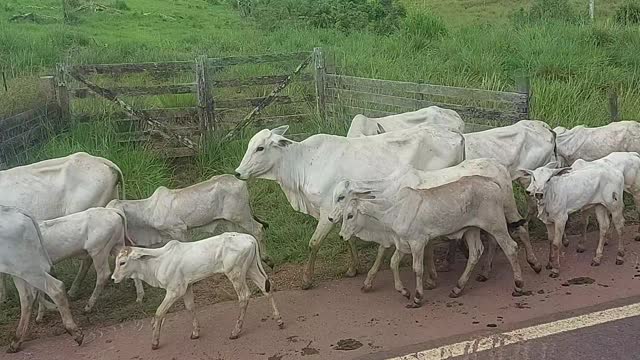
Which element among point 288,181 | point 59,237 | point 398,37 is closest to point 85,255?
point 59,237

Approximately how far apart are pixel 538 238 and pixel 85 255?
13.7ft

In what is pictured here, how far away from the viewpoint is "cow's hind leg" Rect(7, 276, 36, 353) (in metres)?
5.66

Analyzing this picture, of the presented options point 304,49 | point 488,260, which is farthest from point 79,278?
point 304,49

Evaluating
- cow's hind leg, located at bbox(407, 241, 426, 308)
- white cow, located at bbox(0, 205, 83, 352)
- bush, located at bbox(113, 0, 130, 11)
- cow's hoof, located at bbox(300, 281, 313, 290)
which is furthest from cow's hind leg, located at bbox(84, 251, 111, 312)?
bush, located at bbox(113, 0, 130, 11)

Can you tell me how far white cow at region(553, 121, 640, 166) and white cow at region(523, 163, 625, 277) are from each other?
3.55 feet

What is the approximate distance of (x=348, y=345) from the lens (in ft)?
17.7

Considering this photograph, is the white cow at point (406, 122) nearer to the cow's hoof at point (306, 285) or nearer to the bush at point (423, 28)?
the cow's hoof at point (306, 285)

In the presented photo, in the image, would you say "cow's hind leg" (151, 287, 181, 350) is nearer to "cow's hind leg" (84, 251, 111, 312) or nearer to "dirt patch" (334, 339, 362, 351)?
"cow's hind leg" (84, 251, 111, 312)

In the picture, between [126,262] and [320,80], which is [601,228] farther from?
[320,80]

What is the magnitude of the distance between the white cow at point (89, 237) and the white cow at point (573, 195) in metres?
3.47

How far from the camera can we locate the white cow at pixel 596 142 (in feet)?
26.2

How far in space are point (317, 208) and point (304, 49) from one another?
8092 millimetres

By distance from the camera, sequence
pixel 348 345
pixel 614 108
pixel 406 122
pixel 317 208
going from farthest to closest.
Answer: pixel 614 108 → pixel 406 122 → pixel 317 208 → pixel 348 345

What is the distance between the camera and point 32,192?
264 inches
